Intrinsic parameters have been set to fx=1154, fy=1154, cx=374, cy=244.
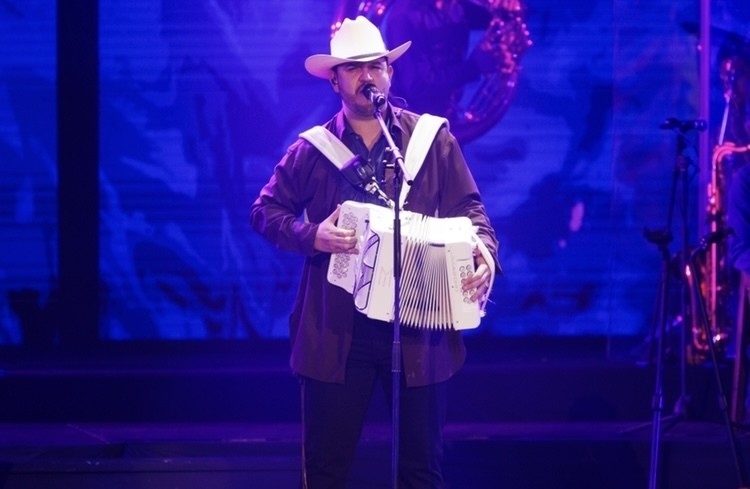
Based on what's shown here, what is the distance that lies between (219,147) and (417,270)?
3744 millimetres

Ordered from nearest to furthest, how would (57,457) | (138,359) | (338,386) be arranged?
(338,386) < (57,457) < (138,359)

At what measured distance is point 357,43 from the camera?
160 inches

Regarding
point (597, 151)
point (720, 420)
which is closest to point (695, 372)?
point (720, 420)

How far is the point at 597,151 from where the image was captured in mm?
7438

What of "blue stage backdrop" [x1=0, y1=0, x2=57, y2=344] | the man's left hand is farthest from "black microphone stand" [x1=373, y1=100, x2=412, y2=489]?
"blue stage backdrop" [x1=0, y1=0, x2=57, y2=344]

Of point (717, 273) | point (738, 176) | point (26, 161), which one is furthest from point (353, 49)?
point (26, 161)

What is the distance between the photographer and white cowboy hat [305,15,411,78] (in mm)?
4023

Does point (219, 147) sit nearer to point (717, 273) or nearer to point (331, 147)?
point (717, 273)

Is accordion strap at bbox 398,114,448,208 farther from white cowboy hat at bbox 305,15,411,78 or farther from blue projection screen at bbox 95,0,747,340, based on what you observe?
blue projection screen at bbox 95,0,747,340

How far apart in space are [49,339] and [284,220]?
12.3ft

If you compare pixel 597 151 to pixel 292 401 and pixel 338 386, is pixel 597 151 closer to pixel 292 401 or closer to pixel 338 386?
pixel 292 401

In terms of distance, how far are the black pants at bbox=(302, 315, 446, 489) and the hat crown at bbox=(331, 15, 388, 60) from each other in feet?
3.04

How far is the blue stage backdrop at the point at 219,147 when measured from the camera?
288 inches

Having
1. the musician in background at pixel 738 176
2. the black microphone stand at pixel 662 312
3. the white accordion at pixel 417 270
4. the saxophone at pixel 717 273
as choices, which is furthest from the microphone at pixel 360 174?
the saxophone at pixel 717 273
